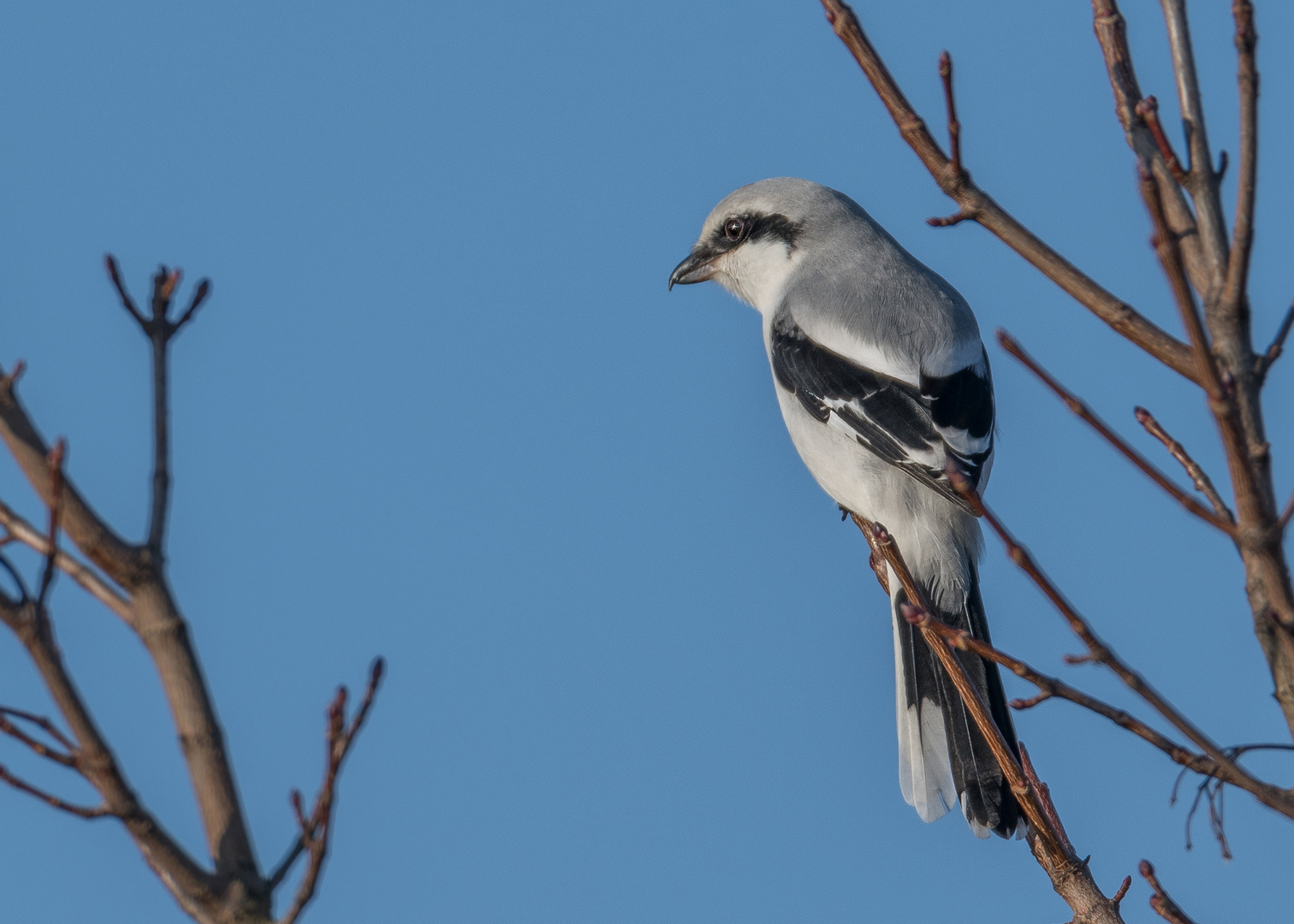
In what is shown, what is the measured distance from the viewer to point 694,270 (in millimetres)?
4785

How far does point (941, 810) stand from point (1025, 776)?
38.4 inches

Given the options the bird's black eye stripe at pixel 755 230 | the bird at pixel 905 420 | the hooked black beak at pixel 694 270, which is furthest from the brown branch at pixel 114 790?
the hooked black beak at pixel 694 270

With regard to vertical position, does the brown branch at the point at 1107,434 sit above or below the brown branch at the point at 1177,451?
below

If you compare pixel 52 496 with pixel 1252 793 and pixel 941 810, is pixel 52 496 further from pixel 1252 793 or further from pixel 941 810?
pixel 941 810

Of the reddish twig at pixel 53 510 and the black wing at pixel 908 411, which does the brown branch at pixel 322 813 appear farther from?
the black wing at pixel 908 411

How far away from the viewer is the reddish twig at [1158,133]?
1538 mm

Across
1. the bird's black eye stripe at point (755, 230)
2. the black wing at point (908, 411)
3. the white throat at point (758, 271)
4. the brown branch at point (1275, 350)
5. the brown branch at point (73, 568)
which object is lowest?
the brown branch at point (73, 568)

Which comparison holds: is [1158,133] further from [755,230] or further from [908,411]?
[755,230]

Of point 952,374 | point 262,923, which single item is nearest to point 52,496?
point 262,923

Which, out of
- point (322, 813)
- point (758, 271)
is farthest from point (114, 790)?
point (758, 271)

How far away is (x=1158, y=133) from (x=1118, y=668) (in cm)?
60

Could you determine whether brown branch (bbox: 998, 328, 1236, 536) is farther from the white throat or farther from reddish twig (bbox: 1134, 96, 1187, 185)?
the white throat

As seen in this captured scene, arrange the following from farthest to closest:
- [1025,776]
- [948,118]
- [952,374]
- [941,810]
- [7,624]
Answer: [952,374] → [941,810] → [1025,776] → [948,118] → [7,624]

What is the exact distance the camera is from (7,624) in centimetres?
123
